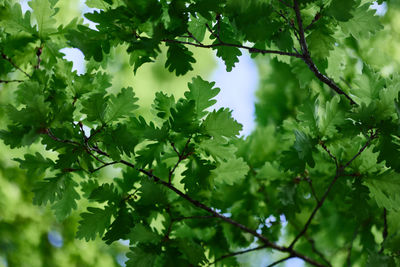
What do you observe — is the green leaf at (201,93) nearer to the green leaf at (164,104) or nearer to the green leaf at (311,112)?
the green leaf at (164,104)

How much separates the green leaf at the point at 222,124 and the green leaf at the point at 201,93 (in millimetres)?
45

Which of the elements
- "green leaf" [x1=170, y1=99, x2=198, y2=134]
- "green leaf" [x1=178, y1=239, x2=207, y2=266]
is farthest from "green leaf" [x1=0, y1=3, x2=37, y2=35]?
"green leaf" [x1=178, y1=239, x2=207, y2=266]

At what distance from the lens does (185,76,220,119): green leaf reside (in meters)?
1.08

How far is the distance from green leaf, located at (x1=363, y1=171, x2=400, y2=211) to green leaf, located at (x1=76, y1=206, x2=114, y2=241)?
2.84 feet

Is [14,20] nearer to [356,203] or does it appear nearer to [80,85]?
[80,85]

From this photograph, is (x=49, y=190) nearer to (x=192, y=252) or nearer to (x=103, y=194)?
(x=103, y=194)

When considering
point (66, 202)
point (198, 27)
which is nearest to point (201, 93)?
point (198, 27)

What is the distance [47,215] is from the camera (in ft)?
11.3

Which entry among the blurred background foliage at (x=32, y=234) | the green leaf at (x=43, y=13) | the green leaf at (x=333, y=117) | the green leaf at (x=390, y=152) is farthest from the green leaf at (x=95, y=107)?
the blurred background foliage at (x=32, y=234)

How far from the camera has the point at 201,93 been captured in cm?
109

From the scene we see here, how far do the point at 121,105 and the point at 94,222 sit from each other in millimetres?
404

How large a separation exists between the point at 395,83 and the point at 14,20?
1255 mm

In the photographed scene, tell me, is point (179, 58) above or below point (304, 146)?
above

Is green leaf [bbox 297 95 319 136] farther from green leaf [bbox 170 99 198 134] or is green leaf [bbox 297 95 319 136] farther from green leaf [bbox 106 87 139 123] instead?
green leaf [bbox 106 87 139 123]
